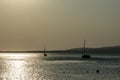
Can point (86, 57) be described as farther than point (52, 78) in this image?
Yes

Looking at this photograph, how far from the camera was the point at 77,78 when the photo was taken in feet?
223

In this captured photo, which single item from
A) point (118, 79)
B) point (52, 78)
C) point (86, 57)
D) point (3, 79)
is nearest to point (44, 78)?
point (52, 78)

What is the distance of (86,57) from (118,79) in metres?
101

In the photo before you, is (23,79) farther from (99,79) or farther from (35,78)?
(99,79)

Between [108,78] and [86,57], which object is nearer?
[108,78]

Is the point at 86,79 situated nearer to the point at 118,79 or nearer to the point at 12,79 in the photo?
the point at 118,79

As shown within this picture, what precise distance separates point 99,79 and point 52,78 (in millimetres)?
7340

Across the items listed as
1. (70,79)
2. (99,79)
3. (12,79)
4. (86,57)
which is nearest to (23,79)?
(12,79)

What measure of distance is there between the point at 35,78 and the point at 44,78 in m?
1.41

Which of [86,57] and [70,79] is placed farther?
[86,57]

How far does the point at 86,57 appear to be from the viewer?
167 metres

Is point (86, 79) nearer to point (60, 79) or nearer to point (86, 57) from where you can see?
point (60, 79)

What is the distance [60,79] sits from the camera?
6631cm

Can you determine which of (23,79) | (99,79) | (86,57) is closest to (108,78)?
(99,79)
